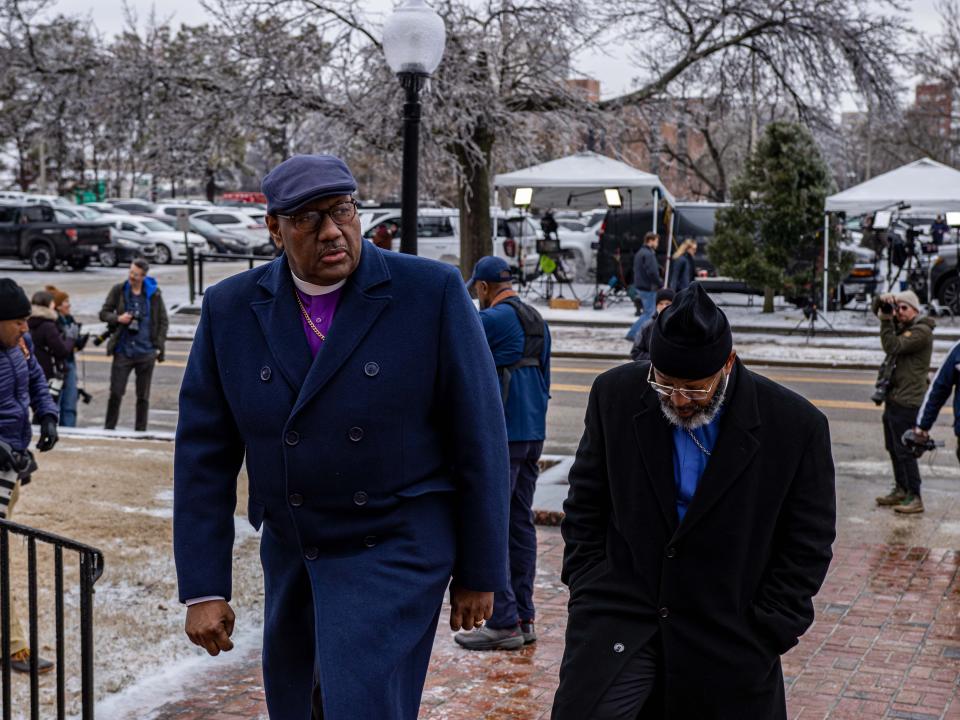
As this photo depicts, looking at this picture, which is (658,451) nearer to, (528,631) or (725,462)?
(725,462)

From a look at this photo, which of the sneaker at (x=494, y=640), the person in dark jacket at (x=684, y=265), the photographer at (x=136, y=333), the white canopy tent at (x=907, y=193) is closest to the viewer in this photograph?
the sneaker at (x=494, y=640)

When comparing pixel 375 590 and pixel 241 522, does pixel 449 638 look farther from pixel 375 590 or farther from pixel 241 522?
pixel 375 590

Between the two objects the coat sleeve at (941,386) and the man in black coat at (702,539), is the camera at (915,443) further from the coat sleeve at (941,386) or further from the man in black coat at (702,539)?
the man in black coat at (702,539)

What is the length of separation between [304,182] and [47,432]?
3.86m

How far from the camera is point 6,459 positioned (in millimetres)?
6117

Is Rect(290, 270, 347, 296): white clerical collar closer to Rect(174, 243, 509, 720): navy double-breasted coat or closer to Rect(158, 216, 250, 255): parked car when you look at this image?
Rect(174, 243, 509, 720): navy double-breasted coat

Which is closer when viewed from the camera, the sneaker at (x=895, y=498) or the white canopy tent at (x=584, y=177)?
the sneaker at (x=895, y=498)

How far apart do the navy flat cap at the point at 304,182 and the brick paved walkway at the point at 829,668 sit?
2.70 metres

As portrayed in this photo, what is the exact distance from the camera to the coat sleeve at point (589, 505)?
367 cm

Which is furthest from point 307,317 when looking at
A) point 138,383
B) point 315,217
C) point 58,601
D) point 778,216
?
point 778,216

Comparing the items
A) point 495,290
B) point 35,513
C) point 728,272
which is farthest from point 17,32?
point 495,290

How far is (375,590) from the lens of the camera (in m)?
3.29

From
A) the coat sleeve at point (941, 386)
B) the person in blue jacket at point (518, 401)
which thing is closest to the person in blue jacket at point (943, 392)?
the coat sleeve at point (941, 386)

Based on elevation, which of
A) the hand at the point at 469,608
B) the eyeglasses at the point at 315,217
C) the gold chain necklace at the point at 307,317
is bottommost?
the hand at the point at 469,608
